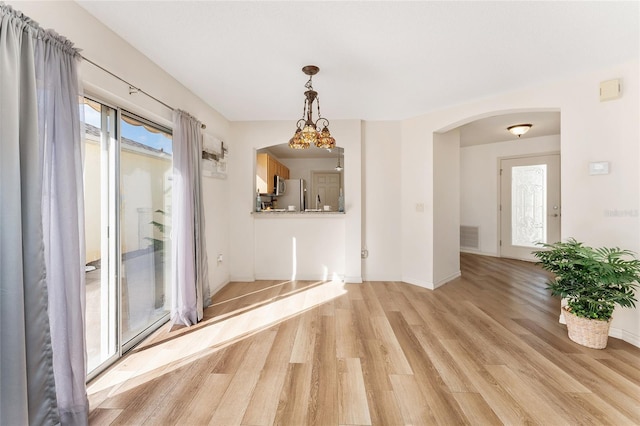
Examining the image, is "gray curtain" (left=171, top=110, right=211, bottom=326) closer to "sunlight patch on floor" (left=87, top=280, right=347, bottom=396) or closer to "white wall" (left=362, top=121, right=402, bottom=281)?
"sunlight patch on floor" (left=87, top=280, right=347, bottom=396)

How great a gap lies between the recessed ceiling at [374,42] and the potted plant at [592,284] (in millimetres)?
1711

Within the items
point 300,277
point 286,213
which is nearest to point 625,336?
point 300,277

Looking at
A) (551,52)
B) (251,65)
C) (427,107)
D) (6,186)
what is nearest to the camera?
(6,186)

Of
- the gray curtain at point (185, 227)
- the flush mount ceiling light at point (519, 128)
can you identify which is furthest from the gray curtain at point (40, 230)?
the flush mount ceiling light at point (519, 128)

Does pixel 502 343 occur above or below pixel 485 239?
below

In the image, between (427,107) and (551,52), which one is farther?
(427,107)

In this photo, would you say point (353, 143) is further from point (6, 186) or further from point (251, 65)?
point (6, 186)

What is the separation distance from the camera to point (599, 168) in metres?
2.54

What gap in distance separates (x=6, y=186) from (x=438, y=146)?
434cm

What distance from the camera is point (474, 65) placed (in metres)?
2.50

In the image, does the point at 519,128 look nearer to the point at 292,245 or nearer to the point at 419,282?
the point at 419,282

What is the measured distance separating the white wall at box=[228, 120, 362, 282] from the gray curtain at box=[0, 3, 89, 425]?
2.69 metres

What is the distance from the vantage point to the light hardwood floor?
1604 mm

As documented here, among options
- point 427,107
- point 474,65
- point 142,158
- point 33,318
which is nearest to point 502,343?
point 474,65
